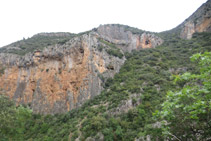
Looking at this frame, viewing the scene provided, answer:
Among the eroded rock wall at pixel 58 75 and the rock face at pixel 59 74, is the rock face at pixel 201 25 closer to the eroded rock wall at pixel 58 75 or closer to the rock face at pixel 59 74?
the eroded rock wall at pixel 58 75

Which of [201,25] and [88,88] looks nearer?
[88,88]

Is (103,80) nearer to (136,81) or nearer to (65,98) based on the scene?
(136,81)

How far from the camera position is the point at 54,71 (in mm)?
29750

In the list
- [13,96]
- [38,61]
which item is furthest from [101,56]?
[13,96]

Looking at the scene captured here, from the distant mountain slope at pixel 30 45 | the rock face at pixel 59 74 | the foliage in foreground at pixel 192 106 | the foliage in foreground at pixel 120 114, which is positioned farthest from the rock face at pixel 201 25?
the foliage in foreground at pixel 192 106

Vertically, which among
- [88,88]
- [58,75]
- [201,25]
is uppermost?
[201,25]

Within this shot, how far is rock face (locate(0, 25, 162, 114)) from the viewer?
25703 millimetres

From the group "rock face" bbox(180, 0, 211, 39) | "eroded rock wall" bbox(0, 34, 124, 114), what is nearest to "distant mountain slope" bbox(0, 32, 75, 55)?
"eroded rock wall" bbox(0, 34, 124, 114)

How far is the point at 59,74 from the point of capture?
2922 centimetres

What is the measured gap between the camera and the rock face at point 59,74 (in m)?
25.7

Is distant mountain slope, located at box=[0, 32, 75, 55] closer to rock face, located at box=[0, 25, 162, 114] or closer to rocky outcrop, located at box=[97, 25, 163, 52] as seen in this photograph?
rock face, located at box=[0, 25, 162, 114]

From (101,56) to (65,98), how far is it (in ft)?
34.1

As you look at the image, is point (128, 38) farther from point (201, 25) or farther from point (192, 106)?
point (192, 106)

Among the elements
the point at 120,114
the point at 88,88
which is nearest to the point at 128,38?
the point at 88,88
